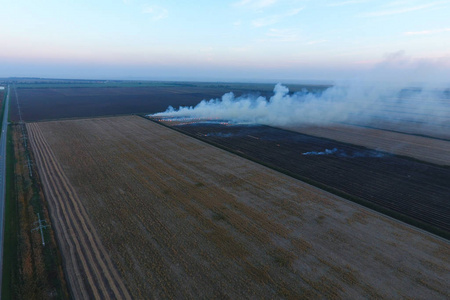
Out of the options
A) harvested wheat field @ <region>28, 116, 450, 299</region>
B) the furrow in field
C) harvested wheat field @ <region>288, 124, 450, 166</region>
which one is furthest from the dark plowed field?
the furrow in field

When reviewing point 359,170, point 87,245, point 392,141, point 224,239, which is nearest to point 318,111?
point 392,141

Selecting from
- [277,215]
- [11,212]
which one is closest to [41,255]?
[11,212]

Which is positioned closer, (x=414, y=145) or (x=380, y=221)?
(x=380, y=221)

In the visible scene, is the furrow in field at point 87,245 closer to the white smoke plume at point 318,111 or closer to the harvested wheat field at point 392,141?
the harvested wheat field at point 392,141

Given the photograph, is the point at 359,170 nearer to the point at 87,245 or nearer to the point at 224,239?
the point at 224,239

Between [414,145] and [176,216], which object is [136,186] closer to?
[176,216]
